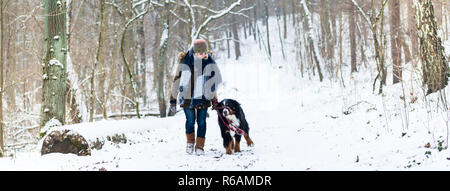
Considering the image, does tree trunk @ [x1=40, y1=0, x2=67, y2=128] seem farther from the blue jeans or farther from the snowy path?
the blue jeans

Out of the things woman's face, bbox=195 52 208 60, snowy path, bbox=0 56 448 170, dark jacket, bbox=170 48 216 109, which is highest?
woman's face, bbox=195 52 208 60

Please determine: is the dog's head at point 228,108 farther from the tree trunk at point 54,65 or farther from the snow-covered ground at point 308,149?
the tree trunk at point 54,65

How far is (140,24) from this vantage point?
49.2ft

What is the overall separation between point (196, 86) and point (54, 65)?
3313 millimetres

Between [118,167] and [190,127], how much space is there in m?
1.47

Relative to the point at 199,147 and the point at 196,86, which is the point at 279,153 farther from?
the point at 196,86

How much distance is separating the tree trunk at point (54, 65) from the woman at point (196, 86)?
9.12 ft

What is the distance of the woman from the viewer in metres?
5.24

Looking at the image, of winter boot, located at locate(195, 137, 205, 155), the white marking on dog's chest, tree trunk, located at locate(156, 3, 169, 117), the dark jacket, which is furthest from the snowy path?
tree trunk, located at locate(156, 3, 169, 117)

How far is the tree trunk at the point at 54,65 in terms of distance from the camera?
646 cm

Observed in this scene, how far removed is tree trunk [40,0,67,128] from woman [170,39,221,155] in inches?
109
